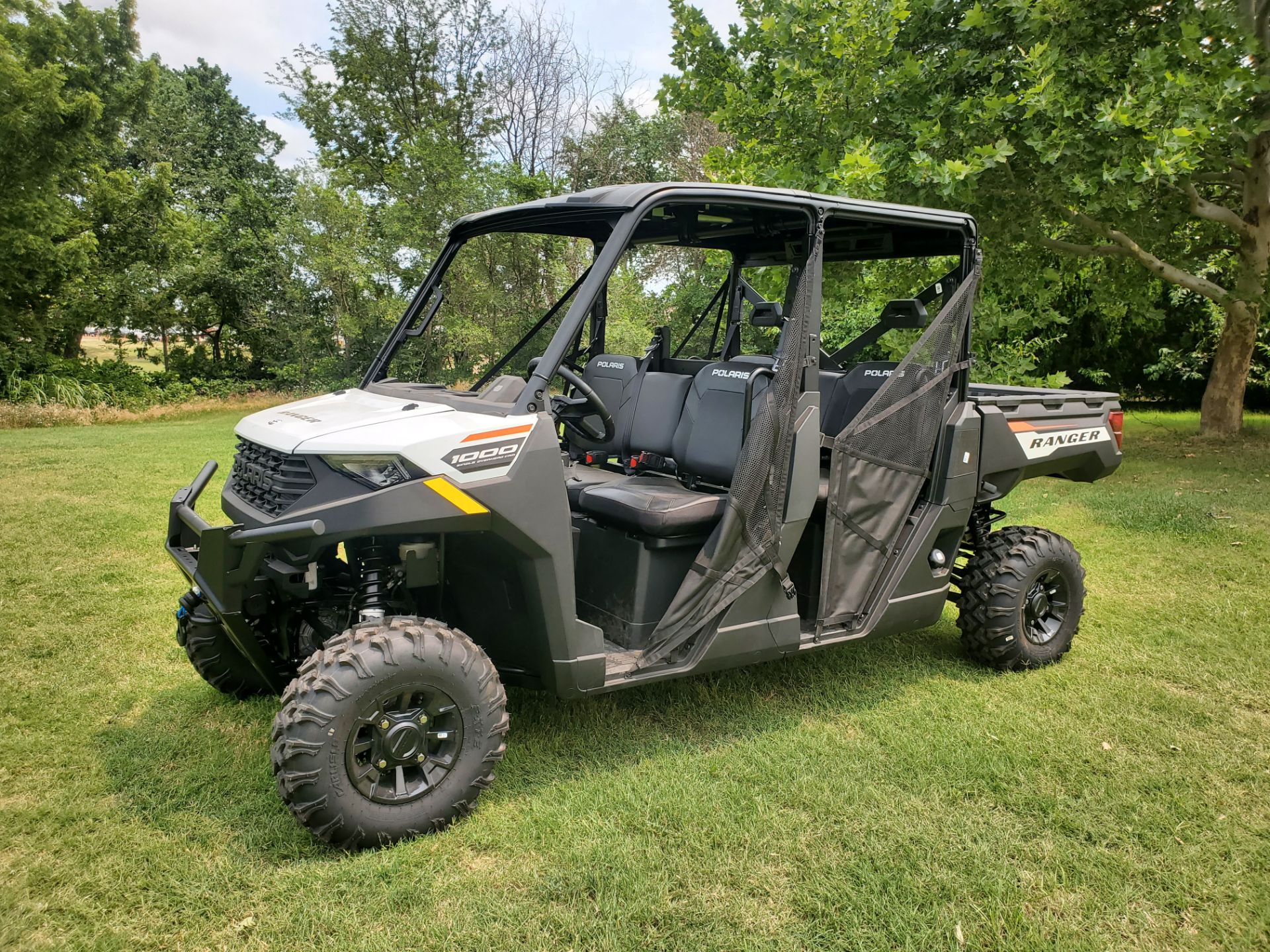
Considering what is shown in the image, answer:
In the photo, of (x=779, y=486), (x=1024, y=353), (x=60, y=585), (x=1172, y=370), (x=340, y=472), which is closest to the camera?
(x=340, y=472)

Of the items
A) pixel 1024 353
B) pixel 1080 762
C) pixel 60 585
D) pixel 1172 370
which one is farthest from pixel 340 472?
pixel 1172 370

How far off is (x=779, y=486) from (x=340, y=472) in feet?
5.42

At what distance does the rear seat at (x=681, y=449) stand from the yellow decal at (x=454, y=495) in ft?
2.53

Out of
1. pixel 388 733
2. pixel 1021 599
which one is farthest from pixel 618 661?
pixel 1021 599

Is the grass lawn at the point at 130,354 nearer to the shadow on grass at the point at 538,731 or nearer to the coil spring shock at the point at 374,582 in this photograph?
the shadow on grass at the point at 538,731

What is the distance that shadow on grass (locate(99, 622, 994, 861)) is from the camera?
10.2 feet

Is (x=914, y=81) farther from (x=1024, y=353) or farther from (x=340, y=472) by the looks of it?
(x=340, y=472)

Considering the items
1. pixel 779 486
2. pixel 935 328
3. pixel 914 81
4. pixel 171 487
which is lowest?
pixel 171 487

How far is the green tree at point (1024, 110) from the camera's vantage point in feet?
25.3

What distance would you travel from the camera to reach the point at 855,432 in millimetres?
3771

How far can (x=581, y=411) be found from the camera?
3994 mm

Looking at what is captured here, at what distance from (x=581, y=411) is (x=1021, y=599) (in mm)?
2453

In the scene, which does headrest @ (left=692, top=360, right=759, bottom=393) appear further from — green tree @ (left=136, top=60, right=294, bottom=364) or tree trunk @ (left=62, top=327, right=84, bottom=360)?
tree trunk @ (left=62, top=327, right=84, bottom=360)

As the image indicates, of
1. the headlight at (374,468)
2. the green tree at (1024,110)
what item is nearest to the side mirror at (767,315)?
the headlight at (374,468)
